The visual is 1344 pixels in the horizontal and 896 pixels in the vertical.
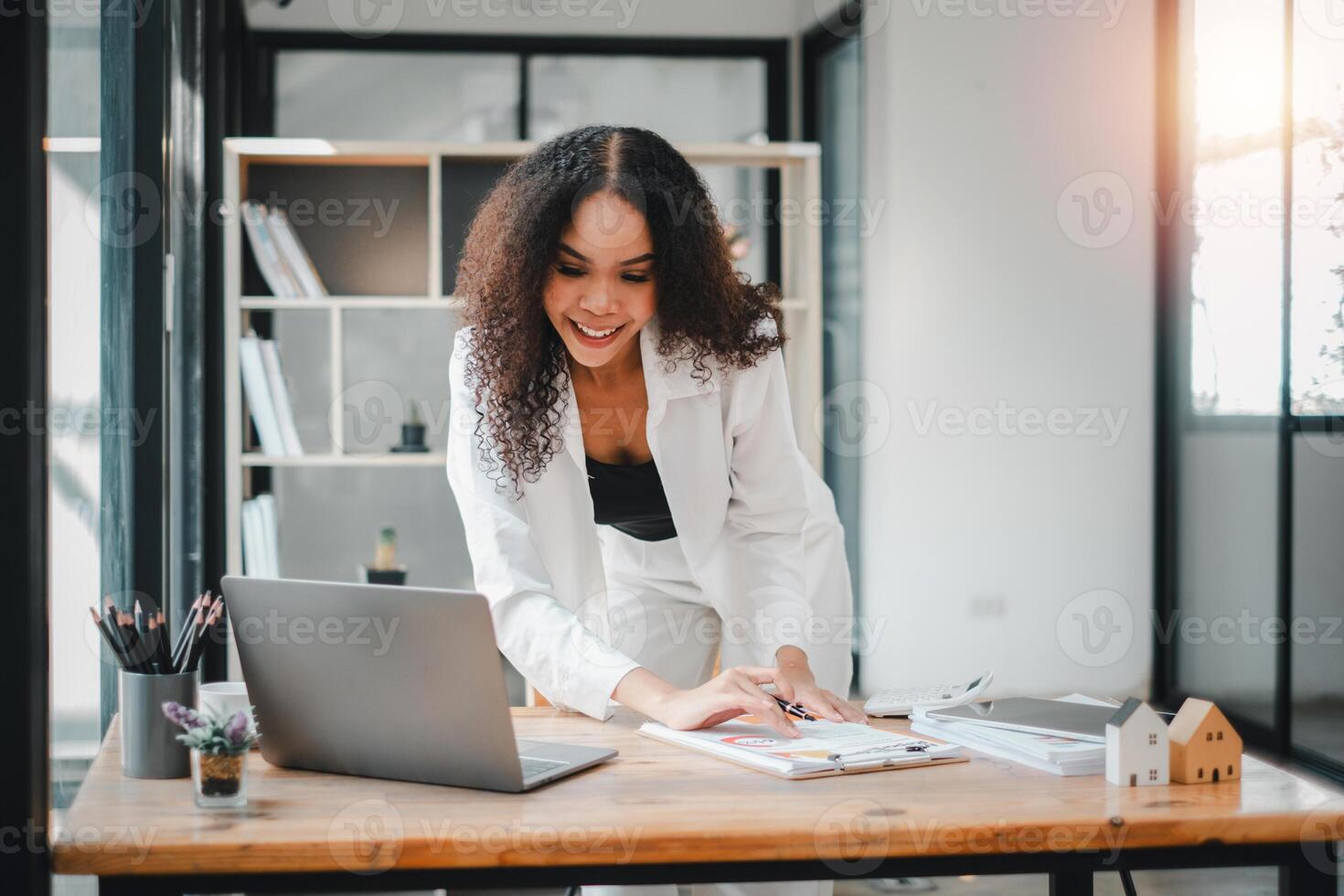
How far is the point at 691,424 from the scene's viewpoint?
184 cm

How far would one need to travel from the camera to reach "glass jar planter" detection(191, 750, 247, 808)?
111cm

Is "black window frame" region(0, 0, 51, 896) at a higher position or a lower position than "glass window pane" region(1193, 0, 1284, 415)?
lower

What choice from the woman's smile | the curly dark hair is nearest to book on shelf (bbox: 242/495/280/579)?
the curly dark hair

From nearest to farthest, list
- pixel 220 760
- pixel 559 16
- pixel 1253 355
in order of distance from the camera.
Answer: pixel 220 760 → pixel 1253 355 → pixel 559 16

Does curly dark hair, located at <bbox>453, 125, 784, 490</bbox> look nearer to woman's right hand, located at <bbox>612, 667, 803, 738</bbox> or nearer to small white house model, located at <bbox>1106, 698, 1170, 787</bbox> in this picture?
woman's right hand, located at <bbox>612, 667, 803, 738</bbox>

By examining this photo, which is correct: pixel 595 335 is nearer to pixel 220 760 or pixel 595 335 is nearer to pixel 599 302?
pixel 599 302

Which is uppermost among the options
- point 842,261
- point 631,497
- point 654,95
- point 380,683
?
point 654,95

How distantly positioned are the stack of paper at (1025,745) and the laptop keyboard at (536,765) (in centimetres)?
46

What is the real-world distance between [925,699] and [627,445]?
0.66 metres

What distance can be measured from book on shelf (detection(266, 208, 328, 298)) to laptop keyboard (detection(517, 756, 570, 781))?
295cm

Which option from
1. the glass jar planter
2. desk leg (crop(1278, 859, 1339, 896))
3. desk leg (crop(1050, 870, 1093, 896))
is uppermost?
the glass jar planter

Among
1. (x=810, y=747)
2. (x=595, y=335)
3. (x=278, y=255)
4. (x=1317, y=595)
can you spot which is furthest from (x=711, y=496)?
(x=278, y=255)

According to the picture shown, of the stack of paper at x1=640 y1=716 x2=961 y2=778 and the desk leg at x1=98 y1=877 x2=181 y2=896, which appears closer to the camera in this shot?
the desk leg at x1=98 y1=877 x2=181 y2=896

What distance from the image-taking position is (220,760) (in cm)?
111
